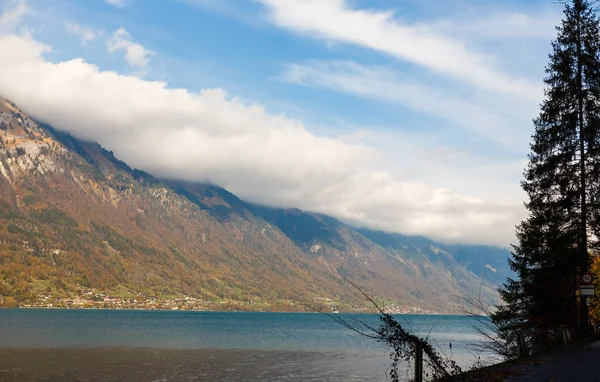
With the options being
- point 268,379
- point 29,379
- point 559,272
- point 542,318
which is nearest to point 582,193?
point 559,272

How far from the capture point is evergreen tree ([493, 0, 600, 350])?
3250cm

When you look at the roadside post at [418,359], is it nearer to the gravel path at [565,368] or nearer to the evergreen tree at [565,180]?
Answer: the gravel path at [565,368]

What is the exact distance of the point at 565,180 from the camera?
33.2 metres

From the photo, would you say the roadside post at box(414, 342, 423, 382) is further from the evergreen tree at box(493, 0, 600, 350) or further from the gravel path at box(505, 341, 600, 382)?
the evergreen tree at box(493, 0, 600, 350)

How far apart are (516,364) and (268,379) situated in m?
32.8

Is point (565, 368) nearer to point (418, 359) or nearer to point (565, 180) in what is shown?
point (418, 359)

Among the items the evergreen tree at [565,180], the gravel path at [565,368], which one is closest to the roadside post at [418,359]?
the gravel path at [565,368]

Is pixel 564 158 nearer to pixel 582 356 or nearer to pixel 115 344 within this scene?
pixel 582 356

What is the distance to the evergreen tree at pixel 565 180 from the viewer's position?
32.5 metres

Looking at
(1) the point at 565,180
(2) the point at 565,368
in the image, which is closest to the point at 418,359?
(2) the point at 565,368

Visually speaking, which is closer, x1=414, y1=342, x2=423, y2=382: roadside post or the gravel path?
the gravel path

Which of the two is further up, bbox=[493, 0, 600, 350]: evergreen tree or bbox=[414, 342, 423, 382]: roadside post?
bbox=[493, 0, 600, 350]: evergreen tree

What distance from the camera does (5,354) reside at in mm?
66812

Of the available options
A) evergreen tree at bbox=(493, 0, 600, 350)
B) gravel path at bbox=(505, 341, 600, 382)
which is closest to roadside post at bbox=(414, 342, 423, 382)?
gravel path at bbox=(505, 341, 600, 382)
